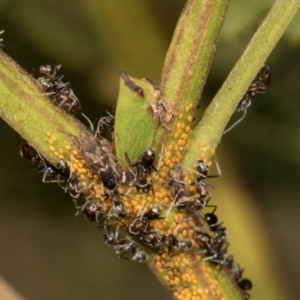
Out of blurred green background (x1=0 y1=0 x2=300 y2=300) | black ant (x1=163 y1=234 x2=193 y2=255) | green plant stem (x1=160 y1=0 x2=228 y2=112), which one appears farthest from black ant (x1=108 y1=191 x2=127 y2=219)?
blurred green background (x1=0 y1=0 x2=300 y2=300)

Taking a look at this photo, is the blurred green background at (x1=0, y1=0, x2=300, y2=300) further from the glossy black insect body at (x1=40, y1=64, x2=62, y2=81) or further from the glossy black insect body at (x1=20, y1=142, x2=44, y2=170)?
the glossy black insect body at (x1=20, y1=142, x2=44, y2=170)

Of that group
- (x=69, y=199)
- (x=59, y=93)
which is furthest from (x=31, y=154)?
(x=69, y=199)

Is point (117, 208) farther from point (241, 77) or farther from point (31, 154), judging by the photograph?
point (241, 77)

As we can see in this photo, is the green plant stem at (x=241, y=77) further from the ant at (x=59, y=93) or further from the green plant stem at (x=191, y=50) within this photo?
the ant at (x=59, y=93)

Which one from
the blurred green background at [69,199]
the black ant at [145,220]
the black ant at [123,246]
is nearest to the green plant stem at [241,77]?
the black ant at [145,220]

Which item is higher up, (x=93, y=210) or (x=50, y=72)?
(x=50, y=72)

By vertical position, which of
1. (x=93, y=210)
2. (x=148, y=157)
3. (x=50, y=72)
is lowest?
(x=93, y=210)
